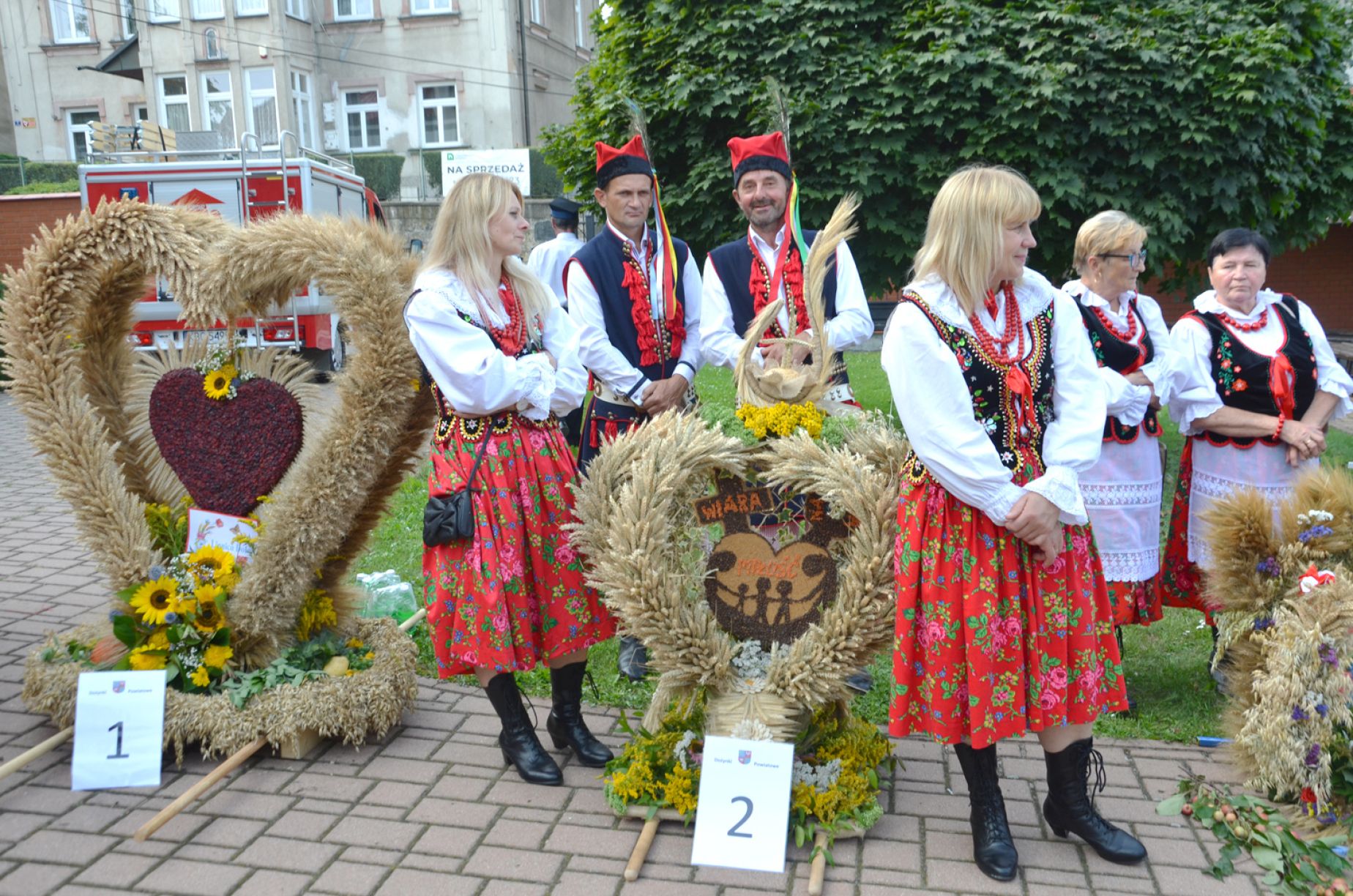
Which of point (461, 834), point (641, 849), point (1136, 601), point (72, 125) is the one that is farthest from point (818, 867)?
point (72, 125)

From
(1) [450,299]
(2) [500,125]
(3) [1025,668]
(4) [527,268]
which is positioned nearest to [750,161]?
(4) [527,268]

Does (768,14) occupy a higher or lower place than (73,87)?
lower

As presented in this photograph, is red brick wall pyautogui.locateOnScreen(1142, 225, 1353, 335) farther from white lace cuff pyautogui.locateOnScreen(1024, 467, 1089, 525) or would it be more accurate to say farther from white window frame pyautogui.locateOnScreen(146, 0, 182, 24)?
white window frame pyautogui.locateOnScreen(146, 0, 182, 24)

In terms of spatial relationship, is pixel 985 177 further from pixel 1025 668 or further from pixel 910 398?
pixel 1025 668

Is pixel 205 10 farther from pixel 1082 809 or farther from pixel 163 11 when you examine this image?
pixel 1082 809

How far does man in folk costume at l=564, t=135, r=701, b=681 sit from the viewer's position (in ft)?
13.2

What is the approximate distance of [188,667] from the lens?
3568mm

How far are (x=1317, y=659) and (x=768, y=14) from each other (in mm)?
5645

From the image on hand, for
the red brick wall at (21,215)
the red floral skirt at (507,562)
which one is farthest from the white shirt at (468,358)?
the red brick wall at (21,215)

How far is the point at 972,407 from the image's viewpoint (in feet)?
8.53

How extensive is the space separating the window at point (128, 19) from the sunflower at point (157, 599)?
91.2 feet

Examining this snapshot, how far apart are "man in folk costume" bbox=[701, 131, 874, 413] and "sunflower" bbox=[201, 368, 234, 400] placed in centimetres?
173

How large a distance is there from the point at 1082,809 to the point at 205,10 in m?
28.5

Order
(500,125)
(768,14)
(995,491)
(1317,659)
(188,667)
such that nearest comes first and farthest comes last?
(995,491)
(1317,659)
(188,667)
(768,14)
(500,125)
